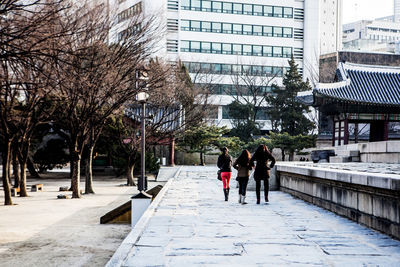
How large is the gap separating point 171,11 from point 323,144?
82.7ft

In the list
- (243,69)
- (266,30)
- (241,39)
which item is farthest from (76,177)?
(266,30)

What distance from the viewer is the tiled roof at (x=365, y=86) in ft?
95.2

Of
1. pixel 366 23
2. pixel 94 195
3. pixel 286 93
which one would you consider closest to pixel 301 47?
pixel 286 93

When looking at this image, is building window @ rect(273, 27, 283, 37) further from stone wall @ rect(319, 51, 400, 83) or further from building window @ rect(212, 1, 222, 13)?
building window @ rect(212, 1, 222, 13)

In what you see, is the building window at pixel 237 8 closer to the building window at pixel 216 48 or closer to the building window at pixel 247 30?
→ the building window at pixel 247 30

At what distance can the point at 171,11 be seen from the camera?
2250 inches

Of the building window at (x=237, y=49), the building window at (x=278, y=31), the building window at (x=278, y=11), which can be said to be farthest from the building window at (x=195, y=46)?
the building window at (x=278, y=11)

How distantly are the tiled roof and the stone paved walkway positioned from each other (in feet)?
63.8

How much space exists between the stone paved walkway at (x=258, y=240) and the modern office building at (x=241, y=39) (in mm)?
45282

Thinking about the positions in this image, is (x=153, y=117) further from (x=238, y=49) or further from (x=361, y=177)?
(x=238, y=49)

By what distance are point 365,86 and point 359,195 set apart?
23.6m

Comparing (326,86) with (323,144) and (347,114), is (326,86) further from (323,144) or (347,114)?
(323,144)

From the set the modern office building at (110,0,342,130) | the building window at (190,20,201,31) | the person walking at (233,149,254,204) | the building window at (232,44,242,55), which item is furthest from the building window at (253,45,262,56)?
the person walking at (233,149,254,204)

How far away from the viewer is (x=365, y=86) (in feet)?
99.6
